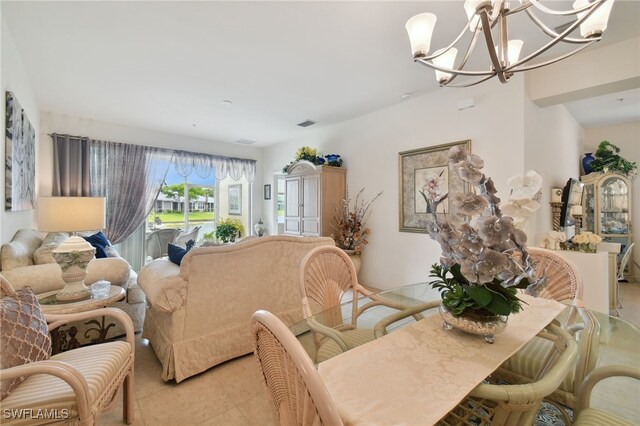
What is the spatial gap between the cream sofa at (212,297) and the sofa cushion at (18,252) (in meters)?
0.88

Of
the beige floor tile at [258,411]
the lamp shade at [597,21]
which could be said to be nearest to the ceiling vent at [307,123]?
the lamp shade at [597,21]

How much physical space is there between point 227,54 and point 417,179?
260cm

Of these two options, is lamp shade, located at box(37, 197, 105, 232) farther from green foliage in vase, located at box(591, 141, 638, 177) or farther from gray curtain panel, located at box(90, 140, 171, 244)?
green foliage in vase, located at box(591, 141, 638, 177)

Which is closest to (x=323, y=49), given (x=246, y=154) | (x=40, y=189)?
(x=246, y=154)

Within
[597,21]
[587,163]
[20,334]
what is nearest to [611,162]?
[587,163]

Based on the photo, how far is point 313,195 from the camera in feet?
14.6

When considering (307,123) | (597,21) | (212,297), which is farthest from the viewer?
(307,123)

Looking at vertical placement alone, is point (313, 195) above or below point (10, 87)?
below

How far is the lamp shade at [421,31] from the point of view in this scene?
1445mm

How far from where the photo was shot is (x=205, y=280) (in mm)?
1953

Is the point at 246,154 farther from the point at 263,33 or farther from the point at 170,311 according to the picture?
the point at 170,311

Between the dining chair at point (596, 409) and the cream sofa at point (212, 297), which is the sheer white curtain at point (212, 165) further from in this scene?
the dining chair at point (596, 409)

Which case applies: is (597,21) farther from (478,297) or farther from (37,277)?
(37,277)

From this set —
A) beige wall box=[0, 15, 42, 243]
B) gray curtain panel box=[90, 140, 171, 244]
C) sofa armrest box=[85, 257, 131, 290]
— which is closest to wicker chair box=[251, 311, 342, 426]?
sofa armrest box=[85, 257, 131, 290]
